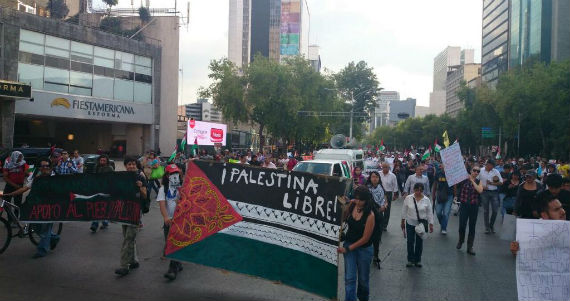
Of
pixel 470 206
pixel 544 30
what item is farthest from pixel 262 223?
pixel 544 30

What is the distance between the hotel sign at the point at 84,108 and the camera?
1243 inches

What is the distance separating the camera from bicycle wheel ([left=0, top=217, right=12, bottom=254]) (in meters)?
7.68

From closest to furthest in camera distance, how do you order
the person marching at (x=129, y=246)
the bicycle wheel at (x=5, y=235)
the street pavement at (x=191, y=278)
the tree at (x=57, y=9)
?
the street pavement at (x=191, y=278), the person marching at (x=129, y=246), the bicycle wheel at (x=5, y=235), the tree at (x=57, y=9)

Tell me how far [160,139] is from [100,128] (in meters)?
5.68

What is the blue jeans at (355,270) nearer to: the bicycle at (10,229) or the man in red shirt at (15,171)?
the bicycle at (10,229)

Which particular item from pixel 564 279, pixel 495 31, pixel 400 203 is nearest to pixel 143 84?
pixel 400 203

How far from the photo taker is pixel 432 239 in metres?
10.4

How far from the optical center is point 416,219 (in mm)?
7746

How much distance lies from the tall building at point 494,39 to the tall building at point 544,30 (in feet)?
36.2

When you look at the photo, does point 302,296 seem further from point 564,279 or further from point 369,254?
point 564,279

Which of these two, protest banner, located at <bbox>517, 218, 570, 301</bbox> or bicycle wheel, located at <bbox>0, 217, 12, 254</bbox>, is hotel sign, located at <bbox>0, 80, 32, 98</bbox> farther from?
protest banner, located at <bbox>517, 218, 570, 301</bbox>

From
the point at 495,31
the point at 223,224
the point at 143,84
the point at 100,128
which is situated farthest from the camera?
the point at 495,31

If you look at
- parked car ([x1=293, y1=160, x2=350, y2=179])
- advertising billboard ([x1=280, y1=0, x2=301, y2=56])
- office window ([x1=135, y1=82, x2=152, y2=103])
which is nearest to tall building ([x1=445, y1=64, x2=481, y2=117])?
advertising billboard ([x1=280, y1=0, x2=301, y2=56])

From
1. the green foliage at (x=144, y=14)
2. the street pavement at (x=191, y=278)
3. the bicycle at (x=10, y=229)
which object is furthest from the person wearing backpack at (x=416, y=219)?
the green foliage at (x=144, y=14)
